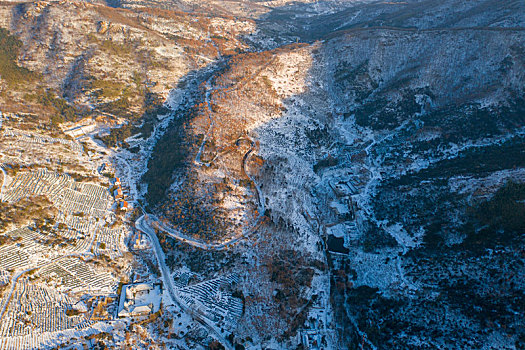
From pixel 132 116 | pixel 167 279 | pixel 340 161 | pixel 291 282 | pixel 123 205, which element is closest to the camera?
pixel 291 282

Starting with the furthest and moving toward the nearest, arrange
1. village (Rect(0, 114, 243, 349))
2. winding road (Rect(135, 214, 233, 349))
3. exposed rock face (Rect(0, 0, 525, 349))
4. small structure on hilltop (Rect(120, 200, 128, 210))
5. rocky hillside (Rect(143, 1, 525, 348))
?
small structure on hilltop (Rect(120, 200, 128, 210)), winding road (Rect(135, 214, 233, 349)), village (Rect(0, 114, 243, 349)), exposed rock face (Rect(0, 0, 525, 349)), rocky hillside (Rect(143, 1, 525, 348))

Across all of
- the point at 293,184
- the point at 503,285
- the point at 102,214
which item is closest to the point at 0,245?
the point at 102,214

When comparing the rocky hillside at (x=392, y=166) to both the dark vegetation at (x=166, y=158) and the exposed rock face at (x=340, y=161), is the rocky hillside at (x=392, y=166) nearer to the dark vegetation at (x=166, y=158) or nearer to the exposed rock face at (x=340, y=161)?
the exposed rock face at (x=340, y=161)

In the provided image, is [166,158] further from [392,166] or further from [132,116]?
[392,166]

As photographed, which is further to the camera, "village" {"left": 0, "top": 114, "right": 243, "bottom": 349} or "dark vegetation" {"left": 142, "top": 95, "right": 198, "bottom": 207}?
"dark vegetation" {"left": 142, "top": 95, "right": 198, "bottom": 207}

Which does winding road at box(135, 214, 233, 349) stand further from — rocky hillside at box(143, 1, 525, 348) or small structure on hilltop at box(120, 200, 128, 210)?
rocky hillside at box(143, 1, 525, 348)

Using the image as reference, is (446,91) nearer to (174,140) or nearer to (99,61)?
(174,140)

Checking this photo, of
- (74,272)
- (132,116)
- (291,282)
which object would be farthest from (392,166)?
(132,116)

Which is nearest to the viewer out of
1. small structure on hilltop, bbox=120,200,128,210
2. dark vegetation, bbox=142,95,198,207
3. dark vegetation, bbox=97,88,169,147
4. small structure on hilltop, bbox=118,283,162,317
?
small structure on hilltop, bbox=118,283,162,317

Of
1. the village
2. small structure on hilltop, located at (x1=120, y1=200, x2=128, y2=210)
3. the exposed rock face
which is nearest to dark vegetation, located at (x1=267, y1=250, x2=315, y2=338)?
the exposed rock face

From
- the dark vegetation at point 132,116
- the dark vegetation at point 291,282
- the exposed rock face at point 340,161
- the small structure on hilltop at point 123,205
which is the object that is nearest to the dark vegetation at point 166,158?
the exposed rock face at point 340,161

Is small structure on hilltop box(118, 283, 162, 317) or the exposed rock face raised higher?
the exposed rock face
